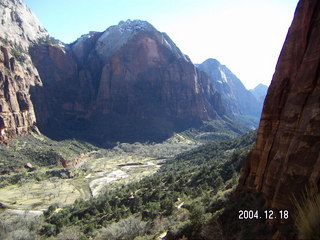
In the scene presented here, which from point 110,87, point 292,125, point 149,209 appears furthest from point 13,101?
point 292,125

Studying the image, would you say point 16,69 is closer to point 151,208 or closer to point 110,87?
point 110,87

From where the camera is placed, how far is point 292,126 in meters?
14.4

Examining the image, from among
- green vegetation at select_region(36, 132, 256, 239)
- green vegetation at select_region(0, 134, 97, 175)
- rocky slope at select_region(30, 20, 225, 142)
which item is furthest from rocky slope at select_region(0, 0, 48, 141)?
green vegetation at select_region(36, 132, 256, 239)

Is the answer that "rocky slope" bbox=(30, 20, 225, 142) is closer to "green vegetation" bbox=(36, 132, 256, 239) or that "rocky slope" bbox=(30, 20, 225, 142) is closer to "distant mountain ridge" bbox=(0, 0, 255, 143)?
"distant mountain ridge" bbox=(0, 0, 255, 143)

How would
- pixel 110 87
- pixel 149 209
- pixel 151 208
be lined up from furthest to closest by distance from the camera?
pixel 110 87, pixel 149 209, pixel 151 208

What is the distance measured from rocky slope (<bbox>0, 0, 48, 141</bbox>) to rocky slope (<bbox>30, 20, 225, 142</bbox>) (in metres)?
11.8

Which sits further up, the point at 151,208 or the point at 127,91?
the point at 127,91

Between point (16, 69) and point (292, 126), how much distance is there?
134 metres

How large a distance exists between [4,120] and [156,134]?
7909 cm

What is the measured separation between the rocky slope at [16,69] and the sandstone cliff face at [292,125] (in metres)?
101

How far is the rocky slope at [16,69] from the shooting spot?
10950cm

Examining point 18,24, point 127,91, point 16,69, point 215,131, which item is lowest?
point 215,131

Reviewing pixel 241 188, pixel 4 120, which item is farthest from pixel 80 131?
pixel 241 188

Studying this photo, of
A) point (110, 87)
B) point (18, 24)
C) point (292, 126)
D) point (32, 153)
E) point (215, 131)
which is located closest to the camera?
point (292, 126)
